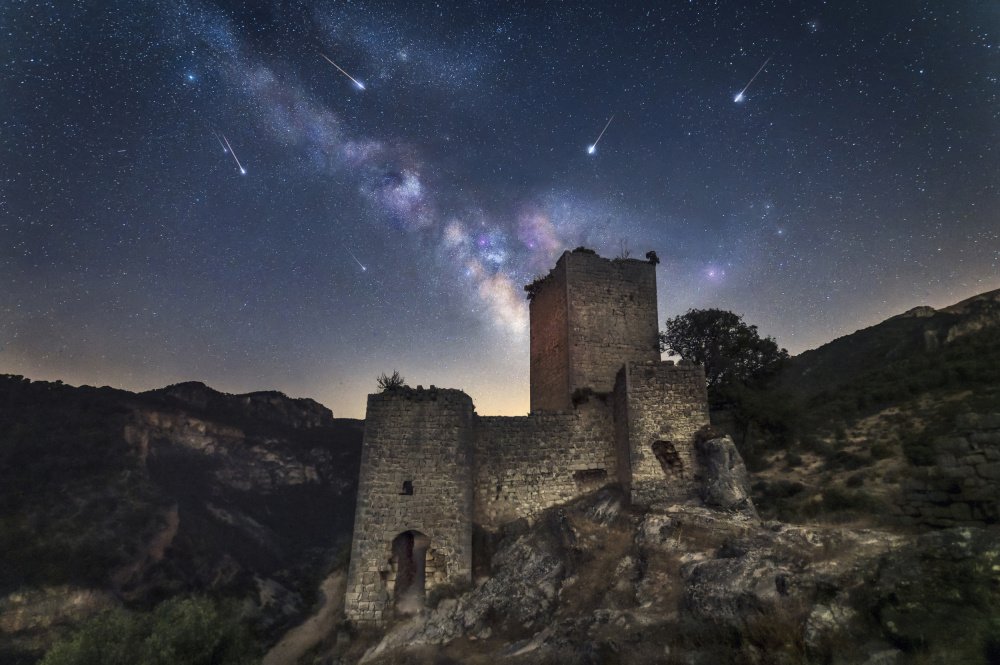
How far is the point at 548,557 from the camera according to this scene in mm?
13547

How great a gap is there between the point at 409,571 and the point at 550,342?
9428 millimetres

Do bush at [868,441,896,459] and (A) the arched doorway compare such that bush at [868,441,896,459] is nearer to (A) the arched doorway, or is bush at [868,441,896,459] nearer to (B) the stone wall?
(B) the stone wall

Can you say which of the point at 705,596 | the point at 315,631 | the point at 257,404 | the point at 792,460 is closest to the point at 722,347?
the point at 792,460

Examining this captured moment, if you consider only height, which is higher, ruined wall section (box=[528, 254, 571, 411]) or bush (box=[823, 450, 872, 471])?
ruined wall section (box=[528, 254, 571, 411])

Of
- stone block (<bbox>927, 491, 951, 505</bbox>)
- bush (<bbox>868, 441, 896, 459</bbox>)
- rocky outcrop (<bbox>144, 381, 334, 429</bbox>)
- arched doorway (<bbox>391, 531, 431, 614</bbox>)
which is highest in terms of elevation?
rocky outcrop (<bbox>144, 381, 334, 429</bbox>)

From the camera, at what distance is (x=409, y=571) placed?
51.4 ft

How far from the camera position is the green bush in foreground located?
41.5ft

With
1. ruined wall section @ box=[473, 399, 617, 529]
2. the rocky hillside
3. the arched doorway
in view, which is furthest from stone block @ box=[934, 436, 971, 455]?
the rocky hillside

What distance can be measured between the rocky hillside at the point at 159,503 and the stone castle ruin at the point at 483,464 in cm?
2120

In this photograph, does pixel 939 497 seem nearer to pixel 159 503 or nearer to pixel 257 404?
pixel 159 503

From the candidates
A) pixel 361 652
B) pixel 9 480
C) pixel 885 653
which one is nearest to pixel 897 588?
pixel 885 653

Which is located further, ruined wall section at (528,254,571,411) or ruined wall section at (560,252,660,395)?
ruined wall section at (528,254,571,411)

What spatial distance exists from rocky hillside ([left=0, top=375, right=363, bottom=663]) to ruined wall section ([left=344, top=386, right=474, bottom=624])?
69.5ft

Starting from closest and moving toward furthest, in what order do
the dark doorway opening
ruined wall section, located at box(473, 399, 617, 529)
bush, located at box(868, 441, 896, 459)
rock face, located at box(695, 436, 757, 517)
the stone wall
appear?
the stone wall
rock face, located at box(695, 436, 757, 517)
the dark doorway opening
ruined wall section, located at box(473, 399, 617, 529)
bush, located at box(868, 441, 896, 459)
